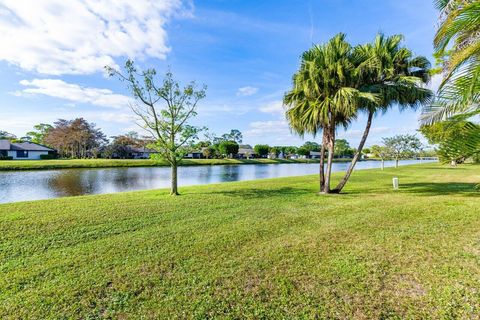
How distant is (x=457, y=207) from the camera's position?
24.5ft

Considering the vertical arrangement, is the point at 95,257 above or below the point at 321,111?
below

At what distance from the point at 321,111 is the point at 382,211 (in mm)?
4076

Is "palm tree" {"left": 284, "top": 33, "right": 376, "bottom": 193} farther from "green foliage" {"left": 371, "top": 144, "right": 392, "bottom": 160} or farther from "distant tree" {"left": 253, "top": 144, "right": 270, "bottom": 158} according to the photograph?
"distant tree" {"left": 253, "top": 144, "right": 270, "bottom": 158}

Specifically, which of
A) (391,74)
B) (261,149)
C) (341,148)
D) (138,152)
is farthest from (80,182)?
(261,149)

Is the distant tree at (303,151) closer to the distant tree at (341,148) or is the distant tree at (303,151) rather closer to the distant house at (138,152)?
→ the distant tree at (341,148)

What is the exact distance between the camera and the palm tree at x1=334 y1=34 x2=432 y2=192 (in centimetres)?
913

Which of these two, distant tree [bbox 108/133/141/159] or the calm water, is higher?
distant tree [bbox 108/133/141/159]

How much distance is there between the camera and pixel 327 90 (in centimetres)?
966

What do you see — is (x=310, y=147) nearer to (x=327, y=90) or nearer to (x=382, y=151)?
(x=382, y=151)

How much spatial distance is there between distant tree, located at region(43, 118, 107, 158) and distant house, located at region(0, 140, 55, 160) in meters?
2.82

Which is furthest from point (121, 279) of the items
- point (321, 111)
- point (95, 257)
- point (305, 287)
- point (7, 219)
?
point (321, 111)

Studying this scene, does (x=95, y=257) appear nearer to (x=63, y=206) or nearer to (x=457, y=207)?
(x=63, y=206)

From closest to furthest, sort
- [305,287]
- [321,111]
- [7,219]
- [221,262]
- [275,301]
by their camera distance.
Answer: [275,301]
[305,287]
[221,262]
[7,219]
[321,111]

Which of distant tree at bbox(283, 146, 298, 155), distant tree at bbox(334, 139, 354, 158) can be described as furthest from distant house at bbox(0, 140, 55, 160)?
distant tree at bbox(283, 146, 298, 155)
